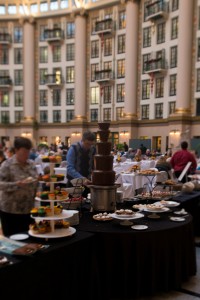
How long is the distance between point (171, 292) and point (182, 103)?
2489 cm

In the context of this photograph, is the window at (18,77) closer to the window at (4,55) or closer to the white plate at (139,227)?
the window at (4,55)

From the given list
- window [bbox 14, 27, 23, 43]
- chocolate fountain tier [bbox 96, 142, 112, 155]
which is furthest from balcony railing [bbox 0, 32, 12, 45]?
chocolate fountain tier [bbox 96, 142, 112, 155]

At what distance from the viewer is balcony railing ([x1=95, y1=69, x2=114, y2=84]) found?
3378cm

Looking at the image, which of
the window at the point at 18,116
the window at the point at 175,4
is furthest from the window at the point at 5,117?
the window at the point at 175,4

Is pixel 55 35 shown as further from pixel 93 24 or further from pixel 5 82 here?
pixel 5 82

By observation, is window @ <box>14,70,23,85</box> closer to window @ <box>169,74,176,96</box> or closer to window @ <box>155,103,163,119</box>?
window @ <box>155,103,163,119</box>

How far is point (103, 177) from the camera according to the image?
4234 mm

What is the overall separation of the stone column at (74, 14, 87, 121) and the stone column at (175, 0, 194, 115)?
1150 centimetres

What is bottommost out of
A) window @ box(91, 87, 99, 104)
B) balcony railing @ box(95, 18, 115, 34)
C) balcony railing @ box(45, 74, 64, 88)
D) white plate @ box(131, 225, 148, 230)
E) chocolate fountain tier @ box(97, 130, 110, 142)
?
white plate @ box(131, 225, 148, 230)

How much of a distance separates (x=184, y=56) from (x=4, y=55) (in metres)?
23.1

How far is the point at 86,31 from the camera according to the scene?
35562 mm

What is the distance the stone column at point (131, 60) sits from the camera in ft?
Answer: 103

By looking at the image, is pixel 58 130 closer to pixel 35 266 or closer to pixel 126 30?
pixel 126 30

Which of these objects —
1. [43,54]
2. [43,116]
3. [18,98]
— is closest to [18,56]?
[43,54]
